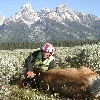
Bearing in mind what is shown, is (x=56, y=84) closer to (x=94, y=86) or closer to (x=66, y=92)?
(x=66, y=92)

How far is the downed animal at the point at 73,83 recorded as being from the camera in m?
8.12

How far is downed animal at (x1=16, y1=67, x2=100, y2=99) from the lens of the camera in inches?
320

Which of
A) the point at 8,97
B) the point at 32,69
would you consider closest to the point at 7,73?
the point at 32,69

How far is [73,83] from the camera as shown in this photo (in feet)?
28.1

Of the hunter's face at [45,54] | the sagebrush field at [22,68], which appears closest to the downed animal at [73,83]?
the sagebrush field at [22,68]

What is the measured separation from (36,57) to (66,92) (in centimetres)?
231

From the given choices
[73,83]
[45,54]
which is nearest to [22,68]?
[45,54]

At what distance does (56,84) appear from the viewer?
923cm

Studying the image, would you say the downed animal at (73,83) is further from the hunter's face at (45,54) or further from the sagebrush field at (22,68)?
the hunter's face at (45,54)

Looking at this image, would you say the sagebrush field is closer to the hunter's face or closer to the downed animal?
the downed animal

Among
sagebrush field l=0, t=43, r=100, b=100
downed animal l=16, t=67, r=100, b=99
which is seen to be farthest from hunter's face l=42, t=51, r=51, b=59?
sagebrush field l=0, t=43, r=100, b=100

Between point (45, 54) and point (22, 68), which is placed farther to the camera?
point (22, 68)

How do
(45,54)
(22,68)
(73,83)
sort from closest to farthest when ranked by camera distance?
(73,83), (45,54), (22,68)

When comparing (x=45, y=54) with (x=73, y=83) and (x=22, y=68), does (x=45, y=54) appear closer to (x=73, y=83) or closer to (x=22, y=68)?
(x=73, y=83)
